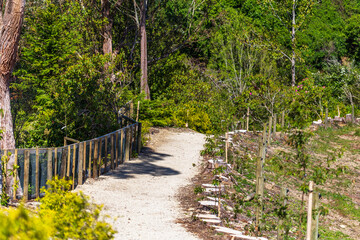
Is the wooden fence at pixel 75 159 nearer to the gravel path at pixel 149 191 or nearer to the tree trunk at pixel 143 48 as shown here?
the gravel path at pixel 149 191

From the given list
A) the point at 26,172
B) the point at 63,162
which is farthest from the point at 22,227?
the point at 63,162

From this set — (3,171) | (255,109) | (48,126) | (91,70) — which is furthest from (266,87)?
(3,171)

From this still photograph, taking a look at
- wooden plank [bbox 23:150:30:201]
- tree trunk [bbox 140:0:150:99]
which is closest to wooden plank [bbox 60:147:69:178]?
wooden plank [bbox 23:150:30:201]

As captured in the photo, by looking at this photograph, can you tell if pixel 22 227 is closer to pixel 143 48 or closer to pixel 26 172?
pixel 26 172

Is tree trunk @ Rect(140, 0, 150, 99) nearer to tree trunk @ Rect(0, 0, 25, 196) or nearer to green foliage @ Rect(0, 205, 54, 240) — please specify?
tree trunk @ Rect(0, 0, 25, 196)

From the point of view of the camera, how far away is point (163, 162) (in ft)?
53.1

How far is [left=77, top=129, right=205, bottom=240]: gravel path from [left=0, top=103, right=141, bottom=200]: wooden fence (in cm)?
36

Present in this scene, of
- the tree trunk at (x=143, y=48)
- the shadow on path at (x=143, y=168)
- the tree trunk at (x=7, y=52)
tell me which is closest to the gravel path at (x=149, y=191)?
the shadow on path at (x=143, y=168)

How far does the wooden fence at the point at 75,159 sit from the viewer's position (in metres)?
9.80

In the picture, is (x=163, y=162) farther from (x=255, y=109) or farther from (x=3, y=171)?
(x=255, y=109)

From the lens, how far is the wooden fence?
980 cm

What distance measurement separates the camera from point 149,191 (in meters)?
12.1

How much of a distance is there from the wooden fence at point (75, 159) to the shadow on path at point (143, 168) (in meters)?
0.29

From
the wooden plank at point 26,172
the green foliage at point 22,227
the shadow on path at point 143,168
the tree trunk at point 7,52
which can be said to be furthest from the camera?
the shadow on path at point 143,168
